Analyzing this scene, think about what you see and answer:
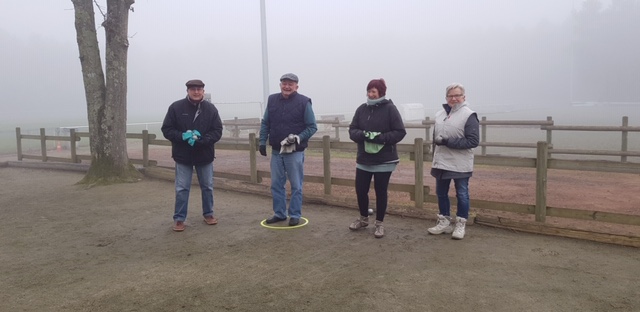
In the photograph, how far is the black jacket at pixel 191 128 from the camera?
560 centimetres

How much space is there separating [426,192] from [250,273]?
9.06 ft

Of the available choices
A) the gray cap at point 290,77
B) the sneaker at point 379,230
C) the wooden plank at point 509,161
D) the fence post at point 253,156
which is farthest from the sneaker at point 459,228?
the fence post at point 253,156

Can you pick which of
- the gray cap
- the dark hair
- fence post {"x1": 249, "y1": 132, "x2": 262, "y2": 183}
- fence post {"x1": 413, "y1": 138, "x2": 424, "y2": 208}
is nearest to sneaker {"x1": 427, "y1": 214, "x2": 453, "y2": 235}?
fence post {"x1": 413, "y1": 138, "x2": 424, "y2": 208}

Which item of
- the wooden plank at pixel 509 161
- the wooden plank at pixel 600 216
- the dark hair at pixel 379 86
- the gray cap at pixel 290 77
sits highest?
the gray cap at pixel 290 77

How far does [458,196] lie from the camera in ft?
17.0

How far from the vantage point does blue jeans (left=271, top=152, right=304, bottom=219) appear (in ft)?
18.8

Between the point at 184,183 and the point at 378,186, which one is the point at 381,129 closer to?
the point at 378,186

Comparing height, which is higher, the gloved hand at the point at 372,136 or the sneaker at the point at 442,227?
the gloved hand at the point at 372,136

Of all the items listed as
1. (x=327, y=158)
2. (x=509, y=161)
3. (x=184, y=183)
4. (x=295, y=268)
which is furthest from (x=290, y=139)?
(x=509, y=161)

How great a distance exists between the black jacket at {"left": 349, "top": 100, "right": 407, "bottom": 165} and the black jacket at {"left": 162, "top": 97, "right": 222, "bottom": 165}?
159 cm

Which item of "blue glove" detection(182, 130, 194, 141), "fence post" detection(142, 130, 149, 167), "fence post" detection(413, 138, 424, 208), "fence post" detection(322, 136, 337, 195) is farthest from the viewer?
"fence post" detection(142, 130, 149, 167)

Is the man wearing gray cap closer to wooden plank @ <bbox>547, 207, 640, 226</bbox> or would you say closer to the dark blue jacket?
the dark blue jacket

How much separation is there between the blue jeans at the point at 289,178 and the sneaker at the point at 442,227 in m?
1.51

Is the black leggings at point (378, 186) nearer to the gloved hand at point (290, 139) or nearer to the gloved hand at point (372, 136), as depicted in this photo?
the gloved hand at point (372, 136)
